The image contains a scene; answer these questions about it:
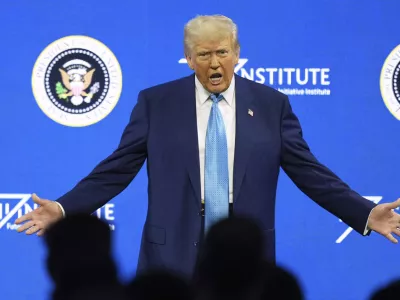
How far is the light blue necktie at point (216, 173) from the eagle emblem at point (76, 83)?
1.53m

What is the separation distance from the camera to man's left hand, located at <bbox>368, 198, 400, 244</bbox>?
3110 millimetres

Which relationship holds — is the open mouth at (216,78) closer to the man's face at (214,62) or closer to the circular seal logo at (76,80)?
the man's face at (214,62)

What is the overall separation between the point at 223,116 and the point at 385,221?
26.5 inches

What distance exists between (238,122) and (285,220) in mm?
1618

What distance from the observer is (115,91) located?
4.62 metres

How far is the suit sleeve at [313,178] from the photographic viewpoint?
3.23 m

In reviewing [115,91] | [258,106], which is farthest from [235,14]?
[258,106]

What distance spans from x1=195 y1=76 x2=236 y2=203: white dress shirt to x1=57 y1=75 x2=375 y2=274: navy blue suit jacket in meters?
0.02

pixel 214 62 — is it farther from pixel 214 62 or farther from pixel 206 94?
pixel 206 94

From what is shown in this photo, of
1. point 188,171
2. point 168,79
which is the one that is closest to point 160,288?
point 188,171

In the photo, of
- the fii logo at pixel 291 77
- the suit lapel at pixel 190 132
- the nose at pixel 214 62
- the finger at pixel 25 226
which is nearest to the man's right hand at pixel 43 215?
the finger at pixel 25 226

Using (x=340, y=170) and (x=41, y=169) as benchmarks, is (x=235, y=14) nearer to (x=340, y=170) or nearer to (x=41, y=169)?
(x=340, y=170)

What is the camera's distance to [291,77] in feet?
15.1

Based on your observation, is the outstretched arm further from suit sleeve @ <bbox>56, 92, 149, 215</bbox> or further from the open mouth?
the open mouth
